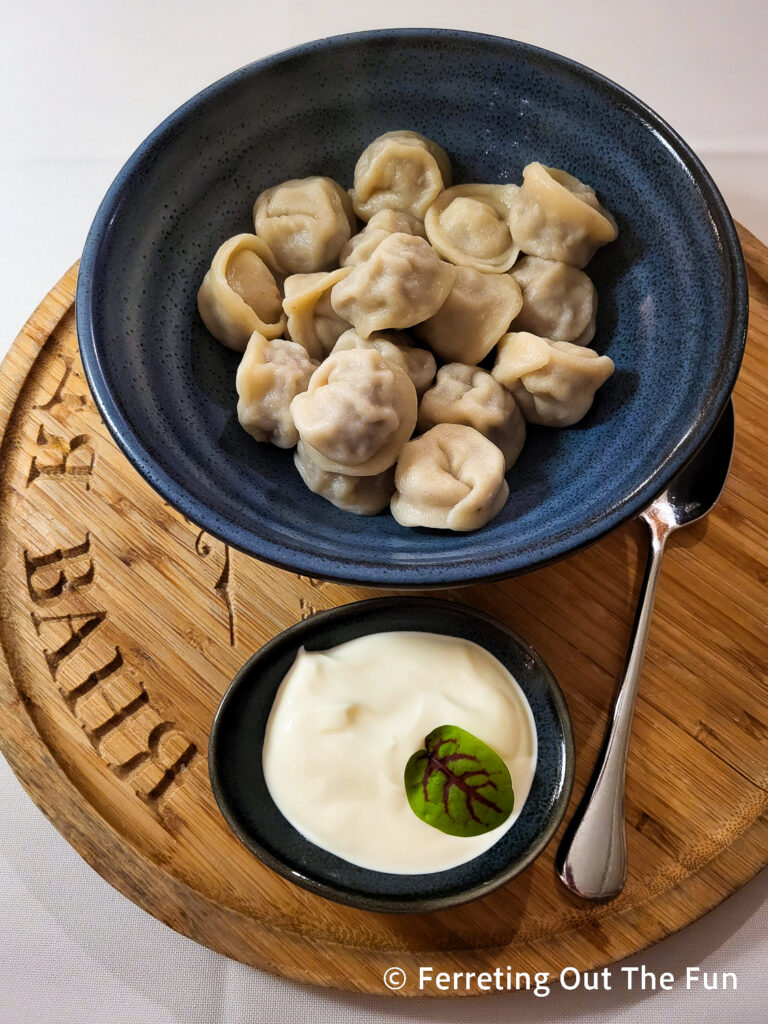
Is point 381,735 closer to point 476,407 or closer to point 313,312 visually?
point 476,407

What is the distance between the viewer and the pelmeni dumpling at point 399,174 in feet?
5.66

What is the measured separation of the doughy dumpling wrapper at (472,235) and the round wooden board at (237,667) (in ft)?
2.10

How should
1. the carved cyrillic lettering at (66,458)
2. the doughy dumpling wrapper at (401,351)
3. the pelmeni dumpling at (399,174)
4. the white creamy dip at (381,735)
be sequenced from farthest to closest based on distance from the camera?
the carved cyrillic lettering at (66,458)
the pelmeni dumpling at (399,174)
the doughy dumpling wrapper at (401,351)
the white creamy dip at (381,735)

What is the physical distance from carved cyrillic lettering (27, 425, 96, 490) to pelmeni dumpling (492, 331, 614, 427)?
945mm

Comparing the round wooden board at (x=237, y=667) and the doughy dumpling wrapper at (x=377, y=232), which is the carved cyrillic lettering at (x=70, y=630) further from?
the doughy dumpling wrapper at (x=377, y=232)

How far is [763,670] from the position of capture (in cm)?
167

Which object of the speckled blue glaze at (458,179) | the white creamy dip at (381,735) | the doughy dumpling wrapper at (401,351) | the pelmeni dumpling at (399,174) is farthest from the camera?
the pelmeni dumpling at (399,174)

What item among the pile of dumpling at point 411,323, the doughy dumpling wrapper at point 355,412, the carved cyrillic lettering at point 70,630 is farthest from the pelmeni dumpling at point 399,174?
the carved cyrillic lettering at point 70,630

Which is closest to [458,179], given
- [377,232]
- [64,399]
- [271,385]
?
[377,232]

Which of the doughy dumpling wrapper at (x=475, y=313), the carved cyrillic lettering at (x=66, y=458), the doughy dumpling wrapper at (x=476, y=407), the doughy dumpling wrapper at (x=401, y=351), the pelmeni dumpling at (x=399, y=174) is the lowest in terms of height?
the carved cyrillic lettering at (x=66, y=458)

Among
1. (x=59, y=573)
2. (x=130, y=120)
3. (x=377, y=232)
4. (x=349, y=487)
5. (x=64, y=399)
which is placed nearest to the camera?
(x=349, y=487)

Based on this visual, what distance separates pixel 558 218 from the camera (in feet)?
5.32

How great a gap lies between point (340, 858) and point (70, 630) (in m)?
0.75

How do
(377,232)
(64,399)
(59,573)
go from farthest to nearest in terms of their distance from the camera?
1. (64,399)
2. (59,573)
3. (377,232)
